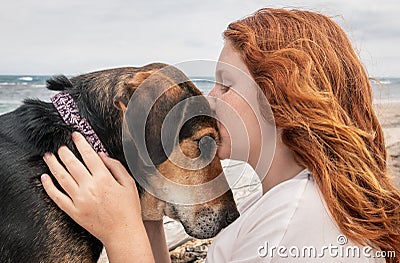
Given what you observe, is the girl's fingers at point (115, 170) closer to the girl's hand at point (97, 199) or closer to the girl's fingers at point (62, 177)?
the girl's hand at point (97, 199)

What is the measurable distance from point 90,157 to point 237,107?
539 mm

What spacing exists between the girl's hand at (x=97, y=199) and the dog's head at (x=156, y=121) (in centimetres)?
15

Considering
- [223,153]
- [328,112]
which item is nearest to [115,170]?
[223,153]

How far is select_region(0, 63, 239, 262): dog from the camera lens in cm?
193

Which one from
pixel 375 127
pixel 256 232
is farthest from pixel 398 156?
pixel 256 232

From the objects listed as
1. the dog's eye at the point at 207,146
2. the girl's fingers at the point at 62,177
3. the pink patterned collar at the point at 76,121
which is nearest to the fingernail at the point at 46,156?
the girl's fingers at the point at 62,177

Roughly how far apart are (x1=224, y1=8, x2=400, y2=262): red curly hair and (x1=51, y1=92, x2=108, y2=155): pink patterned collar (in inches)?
23.8

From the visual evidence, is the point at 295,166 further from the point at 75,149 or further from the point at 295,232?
the point at 75,149

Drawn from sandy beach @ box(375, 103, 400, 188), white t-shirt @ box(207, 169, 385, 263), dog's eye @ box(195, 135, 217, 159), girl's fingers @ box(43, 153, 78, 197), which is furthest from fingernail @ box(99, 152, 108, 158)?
sandy beach @ box(375, 103, 400, 188)

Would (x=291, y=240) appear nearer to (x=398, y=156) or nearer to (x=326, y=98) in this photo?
(x=326, y=98)

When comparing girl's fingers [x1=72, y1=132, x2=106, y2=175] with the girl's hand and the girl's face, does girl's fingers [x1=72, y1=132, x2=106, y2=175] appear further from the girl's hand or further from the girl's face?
the girl's face

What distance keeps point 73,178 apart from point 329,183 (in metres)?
0.86

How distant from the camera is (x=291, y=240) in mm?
1664

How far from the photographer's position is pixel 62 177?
6.34 feet
